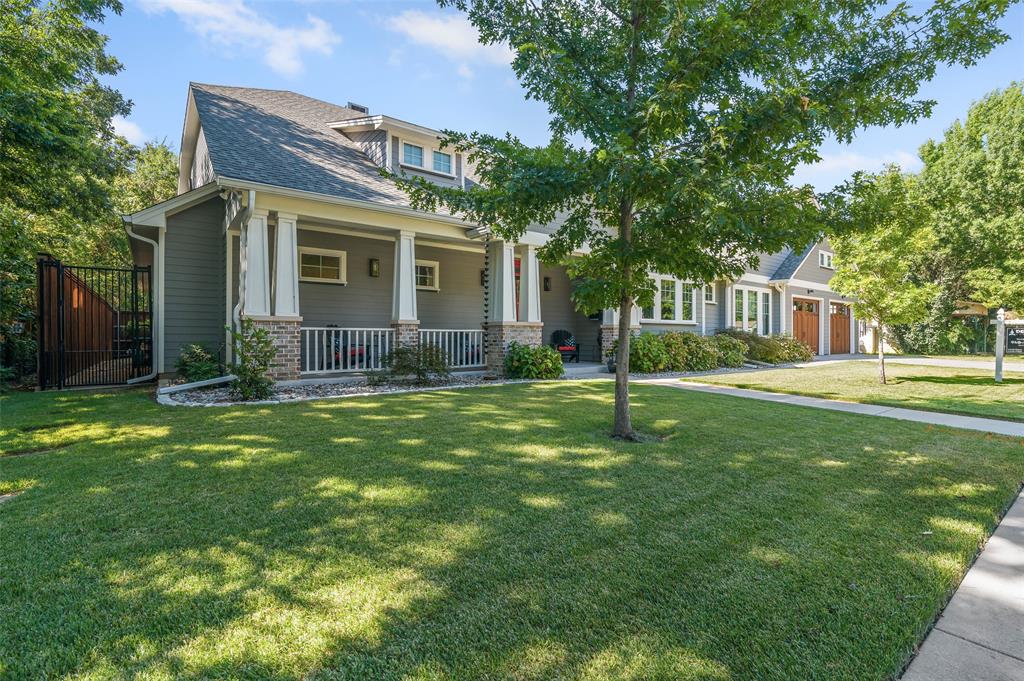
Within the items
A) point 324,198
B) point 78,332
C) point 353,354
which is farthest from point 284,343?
point 78,332

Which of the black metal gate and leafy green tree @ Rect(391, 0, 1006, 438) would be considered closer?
leafy green tree @ Rect(391, 0, 1006, 438)

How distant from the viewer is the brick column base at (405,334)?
361 inches

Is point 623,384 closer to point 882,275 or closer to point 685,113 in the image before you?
point 685,113

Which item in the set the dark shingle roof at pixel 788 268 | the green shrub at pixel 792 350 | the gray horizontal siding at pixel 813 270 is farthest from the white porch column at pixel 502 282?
the gray horizontal siding at pixel 813 270

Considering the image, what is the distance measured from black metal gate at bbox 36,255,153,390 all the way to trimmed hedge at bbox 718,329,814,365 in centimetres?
1581

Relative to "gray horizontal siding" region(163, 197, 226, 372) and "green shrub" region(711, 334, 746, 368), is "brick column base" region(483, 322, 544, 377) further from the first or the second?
"green shrub" region(711, 334, 746, 368)

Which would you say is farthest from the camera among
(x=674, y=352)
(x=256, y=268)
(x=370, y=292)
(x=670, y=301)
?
(x=670, y=301)

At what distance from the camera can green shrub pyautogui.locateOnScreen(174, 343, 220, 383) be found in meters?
8.40

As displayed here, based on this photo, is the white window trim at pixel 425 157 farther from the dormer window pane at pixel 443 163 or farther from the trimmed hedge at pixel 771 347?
the trimmed hedge at pixel 771 347

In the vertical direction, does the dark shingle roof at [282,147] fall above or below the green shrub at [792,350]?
above

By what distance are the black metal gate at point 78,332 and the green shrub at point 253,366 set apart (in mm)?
3624

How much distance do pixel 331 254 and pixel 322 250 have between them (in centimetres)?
22

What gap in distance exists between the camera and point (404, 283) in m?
9.27

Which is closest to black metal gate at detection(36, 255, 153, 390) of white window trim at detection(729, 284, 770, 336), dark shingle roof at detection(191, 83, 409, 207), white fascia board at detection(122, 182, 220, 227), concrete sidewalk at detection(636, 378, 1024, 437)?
white fascia board at detection(122, 182, 220, 227)
